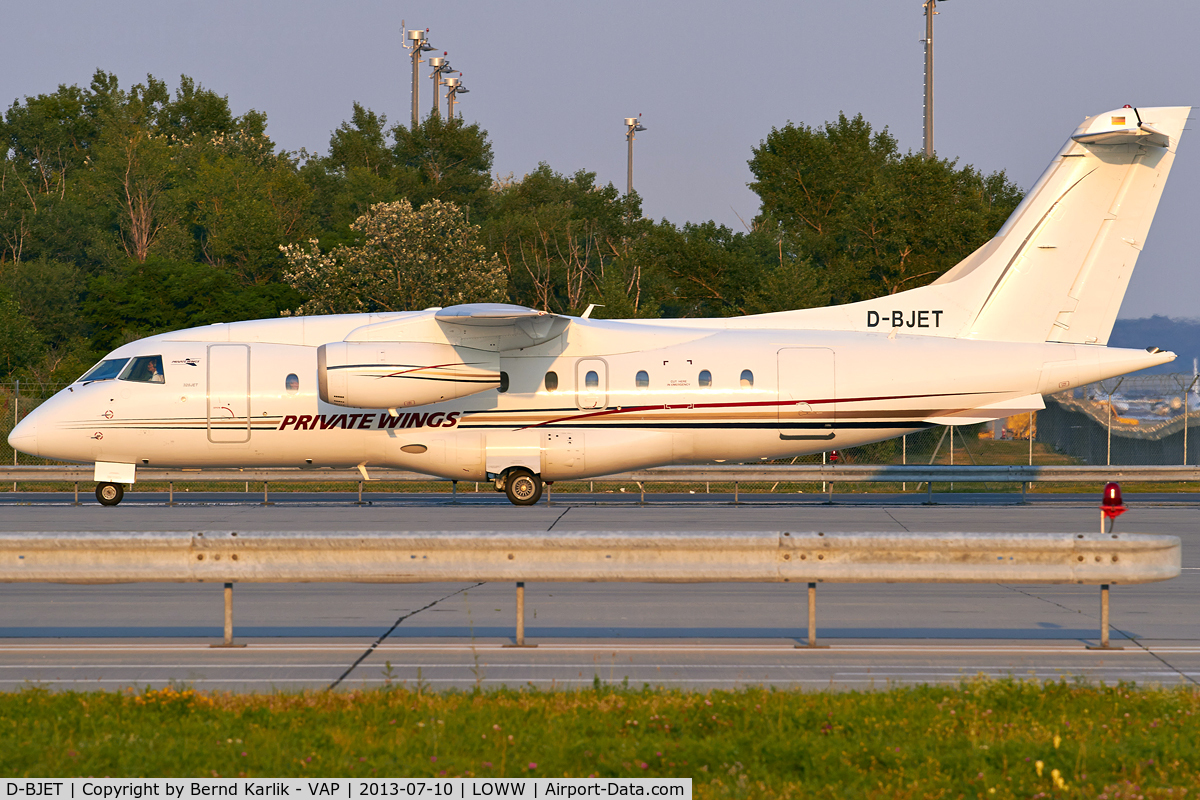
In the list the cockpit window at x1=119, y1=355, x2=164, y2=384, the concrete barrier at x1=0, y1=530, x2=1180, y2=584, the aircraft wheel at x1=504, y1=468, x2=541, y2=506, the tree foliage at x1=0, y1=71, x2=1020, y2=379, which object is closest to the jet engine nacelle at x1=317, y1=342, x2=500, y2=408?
the aircraft wheel at x1=504, y1=468, x2=541, y2=506

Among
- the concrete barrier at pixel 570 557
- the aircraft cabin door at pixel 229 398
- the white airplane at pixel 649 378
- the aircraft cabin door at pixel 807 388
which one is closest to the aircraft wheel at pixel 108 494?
the white airplane at pixel 649 378

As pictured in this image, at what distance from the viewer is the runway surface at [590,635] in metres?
8.43

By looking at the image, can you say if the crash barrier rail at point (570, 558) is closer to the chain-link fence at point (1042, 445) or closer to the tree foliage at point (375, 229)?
the chain-link fence at point (1042, 445)

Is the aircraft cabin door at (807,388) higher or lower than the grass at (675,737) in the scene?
higher

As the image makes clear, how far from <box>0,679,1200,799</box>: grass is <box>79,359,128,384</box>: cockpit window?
15.6m

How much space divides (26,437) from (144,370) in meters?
2.57

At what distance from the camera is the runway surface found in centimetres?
843

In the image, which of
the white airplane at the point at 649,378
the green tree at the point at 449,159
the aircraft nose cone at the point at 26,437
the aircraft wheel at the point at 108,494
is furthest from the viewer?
the green tree at the point at 449,159

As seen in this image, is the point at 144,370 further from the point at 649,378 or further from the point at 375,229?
the point at 375,229

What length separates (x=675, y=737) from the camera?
21.1ft

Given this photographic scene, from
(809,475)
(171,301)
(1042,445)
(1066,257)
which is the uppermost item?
(171,301)

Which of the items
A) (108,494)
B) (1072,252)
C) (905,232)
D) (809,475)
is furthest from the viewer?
(905,232)

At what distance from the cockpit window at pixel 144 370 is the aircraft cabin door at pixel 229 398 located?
103 cm

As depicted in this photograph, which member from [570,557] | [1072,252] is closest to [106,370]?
[570,557]
